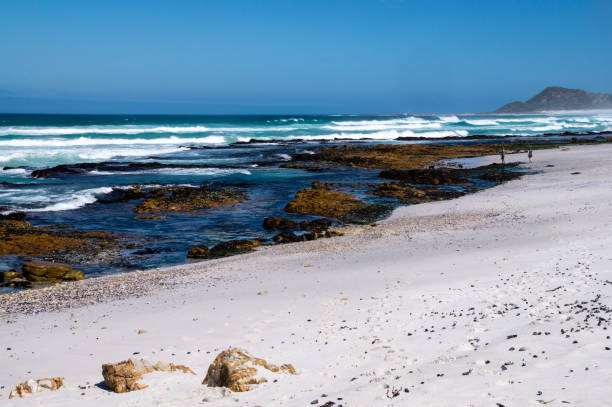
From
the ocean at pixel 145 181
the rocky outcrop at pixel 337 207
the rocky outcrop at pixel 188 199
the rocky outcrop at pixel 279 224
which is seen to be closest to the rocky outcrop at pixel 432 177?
the ocean at pixel 145 181

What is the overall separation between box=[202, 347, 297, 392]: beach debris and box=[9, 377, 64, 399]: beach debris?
1504 millimetres

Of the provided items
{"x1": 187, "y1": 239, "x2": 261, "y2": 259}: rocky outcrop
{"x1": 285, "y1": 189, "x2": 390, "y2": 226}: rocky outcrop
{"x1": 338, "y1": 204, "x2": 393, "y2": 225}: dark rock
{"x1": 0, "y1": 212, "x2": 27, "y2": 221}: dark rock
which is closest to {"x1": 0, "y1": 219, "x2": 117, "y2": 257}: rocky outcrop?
{"x1": 0, "y1": 212, "x2": 27, "y2": 221}: dark rock

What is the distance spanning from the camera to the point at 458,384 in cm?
480

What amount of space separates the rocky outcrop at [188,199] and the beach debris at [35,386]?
15.0 meters

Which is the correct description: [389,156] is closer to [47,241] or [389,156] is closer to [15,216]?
[15,216]

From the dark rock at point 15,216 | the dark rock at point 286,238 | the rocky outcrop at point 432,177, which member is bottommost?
the dark rock at point 286,238

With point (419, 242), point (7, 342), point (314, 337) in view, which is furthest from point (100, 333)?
point (419, 242)

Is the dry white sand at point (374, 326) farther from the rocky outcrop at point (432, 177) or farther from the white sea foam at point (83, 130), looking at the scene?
the white sea foam at point (83, 130)

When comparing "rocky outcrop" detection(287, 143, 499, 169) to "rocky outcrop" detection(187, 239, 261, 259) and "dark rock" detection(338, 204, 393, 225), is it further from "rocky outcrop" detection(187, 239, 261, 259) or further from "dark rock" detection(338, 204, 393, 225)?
"rocky outcrop" detection(187, 239, 261, 259)

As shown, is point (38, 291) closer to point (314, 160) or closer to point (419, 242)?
point (419, 242)

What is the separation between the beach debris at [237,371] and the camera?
5121 millimetres

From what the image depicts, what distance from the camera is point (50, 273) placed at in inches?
456

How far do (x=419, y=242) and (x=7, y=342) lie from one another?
876cm

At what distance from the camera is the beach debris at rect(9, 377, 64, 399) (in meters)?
5.20
